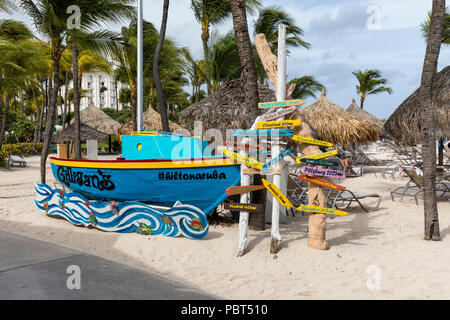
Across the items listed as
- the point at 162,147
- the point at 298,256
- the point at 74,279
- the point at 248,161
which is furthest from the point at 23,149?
the point at 298,256

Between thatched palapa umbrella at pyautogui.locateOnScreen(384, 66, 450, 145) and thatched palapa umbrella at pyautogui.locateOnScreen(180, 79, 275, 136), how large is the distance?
3902 mm

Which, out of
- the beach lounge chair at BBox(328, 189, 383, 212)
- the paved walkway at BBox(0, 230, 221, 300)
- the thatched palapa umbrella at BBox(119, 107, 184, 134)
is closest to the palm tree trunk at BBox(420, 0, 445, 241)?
the beach lounge chair at BBox(328, 189, 383, 212)

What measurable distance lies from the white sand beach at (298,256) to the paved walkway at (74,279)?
1.16 feet

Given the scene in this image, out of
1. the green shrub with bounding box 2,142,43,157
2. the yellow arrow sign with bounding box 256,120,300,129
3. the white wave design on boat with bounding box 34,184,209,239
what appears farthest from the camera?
the green shrub with bounding box 2,142,43,157

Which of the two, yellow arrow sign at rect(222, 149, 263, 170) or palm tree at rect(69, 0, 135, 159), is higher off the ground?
palm tree at rect(69, 0, 135, 159)

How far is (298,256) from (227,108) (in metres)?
7.70

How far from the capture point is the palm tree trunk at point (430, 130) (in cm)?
654

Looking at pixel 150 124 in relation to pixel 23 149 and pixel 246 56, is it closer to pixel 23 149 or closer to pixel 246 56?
pixel 23 149

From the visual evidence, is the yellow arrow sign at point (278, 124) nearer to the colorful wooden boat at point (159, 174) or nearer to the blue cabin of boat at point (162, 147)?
the colorful wooden boat at point (159, 174)

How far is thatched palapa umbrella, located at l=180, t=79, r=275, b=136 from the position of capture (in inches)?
502

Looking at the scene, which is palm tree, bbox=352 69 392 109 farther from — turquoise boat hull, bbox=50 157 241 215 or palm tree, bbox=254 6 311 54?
turquoise boat hull, bbox=50 157 241 215

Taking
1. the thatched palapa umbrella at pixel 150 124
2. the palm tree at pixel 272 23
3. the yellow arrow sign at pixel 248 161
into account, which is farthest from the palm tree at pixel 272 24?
the yellow arrow sign at pixel 248 161

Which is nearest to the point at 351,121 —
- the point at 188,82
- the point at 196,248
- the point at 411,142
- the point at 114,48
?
the point at 411,142
